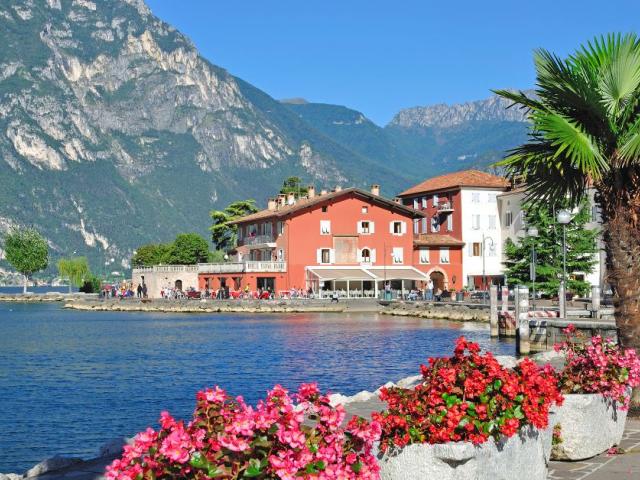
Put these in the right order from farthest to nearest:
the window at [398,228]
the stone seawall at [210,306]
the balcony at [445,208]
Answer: the balcony at [445,208] → the window at [398,228] → the stone seawall at [210,306]

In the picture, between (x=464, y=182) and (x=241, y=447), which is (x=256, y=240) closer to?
(x=464, y=182)

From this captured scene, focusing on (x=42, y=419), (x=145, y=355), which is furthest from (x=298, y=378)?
(x=145, y=355)

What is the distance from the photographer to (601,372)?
10.5 metres

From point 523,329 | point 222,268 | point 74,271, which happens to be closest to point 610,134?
point 523,329

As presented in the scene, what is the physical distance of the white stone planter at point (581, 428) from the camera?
10.0m

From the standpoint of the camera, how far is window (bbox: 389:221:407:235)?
3381 inches

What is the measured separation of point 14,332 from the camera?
202 ft

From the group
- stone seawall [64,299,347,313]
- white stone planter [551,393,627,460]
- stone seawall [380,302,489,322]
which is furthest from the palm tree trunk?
stone seawall [64,299,347,313]

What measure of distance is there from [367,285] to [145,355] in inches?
1844

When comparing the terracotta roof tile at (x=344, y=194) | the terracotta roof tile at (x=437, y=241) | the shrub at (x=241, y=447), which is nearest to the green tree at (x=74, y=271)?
the terracotta roof tile at (x=344, y=194)

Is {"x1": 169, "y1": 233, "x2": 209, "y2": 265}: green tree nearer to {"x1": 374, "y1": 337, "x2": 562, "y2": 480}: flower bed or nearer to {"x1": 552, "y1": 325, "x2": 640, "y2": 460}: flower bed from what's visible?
{"x1": 552, "y1": 325, "x2": 640, "y2": 460}: flower bed

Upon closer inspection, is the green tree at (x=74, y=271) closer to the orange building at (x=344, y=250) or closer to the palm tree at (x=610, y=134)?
the orange building at (x=344, y=250)

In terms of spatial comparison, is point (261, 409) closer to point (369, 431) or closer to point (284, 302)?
point (369, 431)

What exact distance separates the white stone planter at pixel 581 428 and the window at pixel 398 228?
248 ft
